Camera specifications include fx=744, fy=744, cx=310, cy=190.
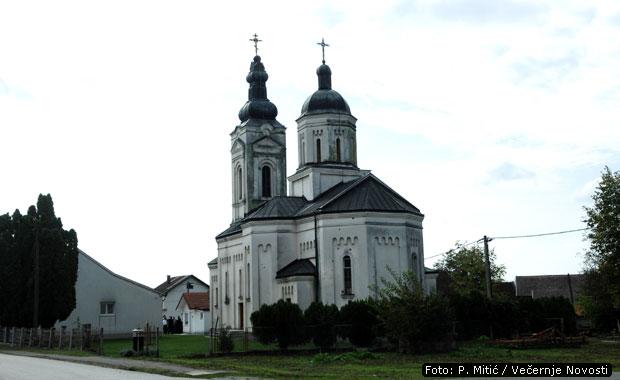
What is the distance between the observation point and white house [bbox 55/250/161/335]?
5316cm

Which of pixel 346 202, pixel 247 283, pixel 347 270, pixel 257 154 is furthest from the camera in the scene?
pixel 257 154

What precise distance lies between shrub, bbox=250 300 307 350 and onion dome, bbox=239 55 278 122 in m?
28.0

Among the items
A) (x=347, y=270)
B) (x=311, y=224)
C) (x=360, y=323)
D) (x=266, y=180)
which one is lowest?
(x=360, y=323)

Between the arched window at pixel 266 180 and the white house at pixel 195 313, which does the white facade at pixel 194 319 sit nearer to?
the white house at pixel 195 313

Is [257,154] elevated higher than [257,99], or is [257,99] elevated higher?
[257,99]

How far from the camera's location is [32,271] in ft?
142

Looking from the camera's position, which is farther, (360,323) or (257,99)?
(257,99)

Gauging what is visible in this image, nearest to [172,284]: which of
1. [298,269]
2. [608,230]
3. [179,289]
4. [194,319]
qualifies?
[179,289]

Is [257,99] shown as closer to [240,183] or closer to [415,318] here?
[240,183]

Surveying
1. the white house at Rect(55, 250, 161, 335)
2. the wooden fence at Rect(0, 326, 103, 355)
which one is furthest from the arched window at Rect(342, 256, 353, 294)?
the white house at Rect(55, 250, 161, 335)

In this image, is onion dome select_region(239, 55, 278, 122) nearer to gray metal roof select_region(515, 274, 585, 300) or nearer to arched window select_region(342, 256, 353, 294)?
arched window select_region(342, 256, 353, 294)

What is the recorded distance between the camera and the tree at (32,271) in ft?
141

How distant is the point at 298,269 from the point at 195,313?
30.3m

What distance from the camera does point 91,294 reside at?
5350 centimetres
